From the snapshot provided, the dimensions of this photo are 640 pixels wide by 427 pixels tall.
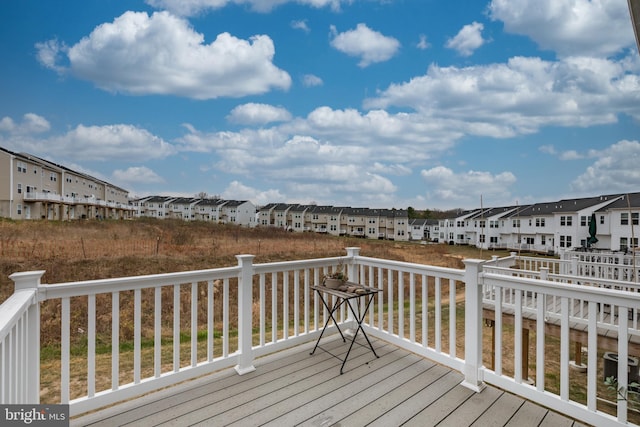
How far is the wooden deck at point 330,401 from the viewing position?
2.23m

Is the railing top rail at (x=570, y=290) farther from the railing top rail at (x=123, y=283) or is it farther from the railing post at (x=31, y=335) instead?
the railing post at (x=31, y=335)

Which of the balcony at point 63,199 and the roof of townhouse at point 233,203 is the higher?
the roof of townhouse at point 233,203

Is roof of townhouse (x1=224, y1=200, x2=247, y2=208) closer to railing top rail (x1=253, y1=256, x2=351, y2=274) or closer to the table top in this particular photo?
railing top rail (x1=253, y1=256, x2=351, y2=274)

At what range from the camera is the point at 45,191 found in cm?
2619

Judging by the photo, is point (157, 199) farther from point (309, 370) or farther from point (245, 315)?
point (309, 370)

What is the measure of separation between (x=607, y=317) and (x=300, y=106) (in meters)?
10.4

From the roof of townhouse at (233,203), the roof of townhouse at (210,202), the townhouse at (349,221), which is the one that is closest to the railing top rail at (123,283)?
the townhouse at (349,221)

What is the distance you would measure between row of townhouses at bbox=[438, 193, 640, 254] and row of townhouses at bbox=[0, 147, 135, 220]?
31.2 meters

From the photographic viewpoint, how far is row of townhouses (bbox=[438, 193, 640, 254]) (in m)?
21.5

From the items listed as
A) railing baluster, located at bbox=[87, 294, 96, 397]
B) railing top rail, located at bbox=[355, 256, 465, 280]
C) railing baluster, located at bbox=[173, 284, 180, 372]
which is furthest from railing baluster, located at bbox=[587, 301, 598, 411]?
railing baluster, located at bbox=[87, 294, 96, 397]

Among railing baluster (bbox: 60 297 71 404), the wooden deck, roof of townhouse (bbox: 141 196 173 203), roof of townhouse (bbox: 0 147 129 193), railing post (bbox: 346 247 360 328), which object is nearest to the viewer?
railing baluster (bbox: 60 297 71 404)

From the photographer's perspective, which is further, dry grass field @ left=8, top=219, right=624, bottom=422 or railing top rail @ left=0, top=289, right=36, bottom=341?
dry grass field @ left=8, top=219, right=624, bottom=422

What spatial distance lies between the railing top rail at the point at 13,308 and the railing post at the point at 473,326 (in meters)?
2.89

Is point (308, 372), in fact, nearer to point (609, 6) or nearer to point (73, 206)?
point (609, 6)
